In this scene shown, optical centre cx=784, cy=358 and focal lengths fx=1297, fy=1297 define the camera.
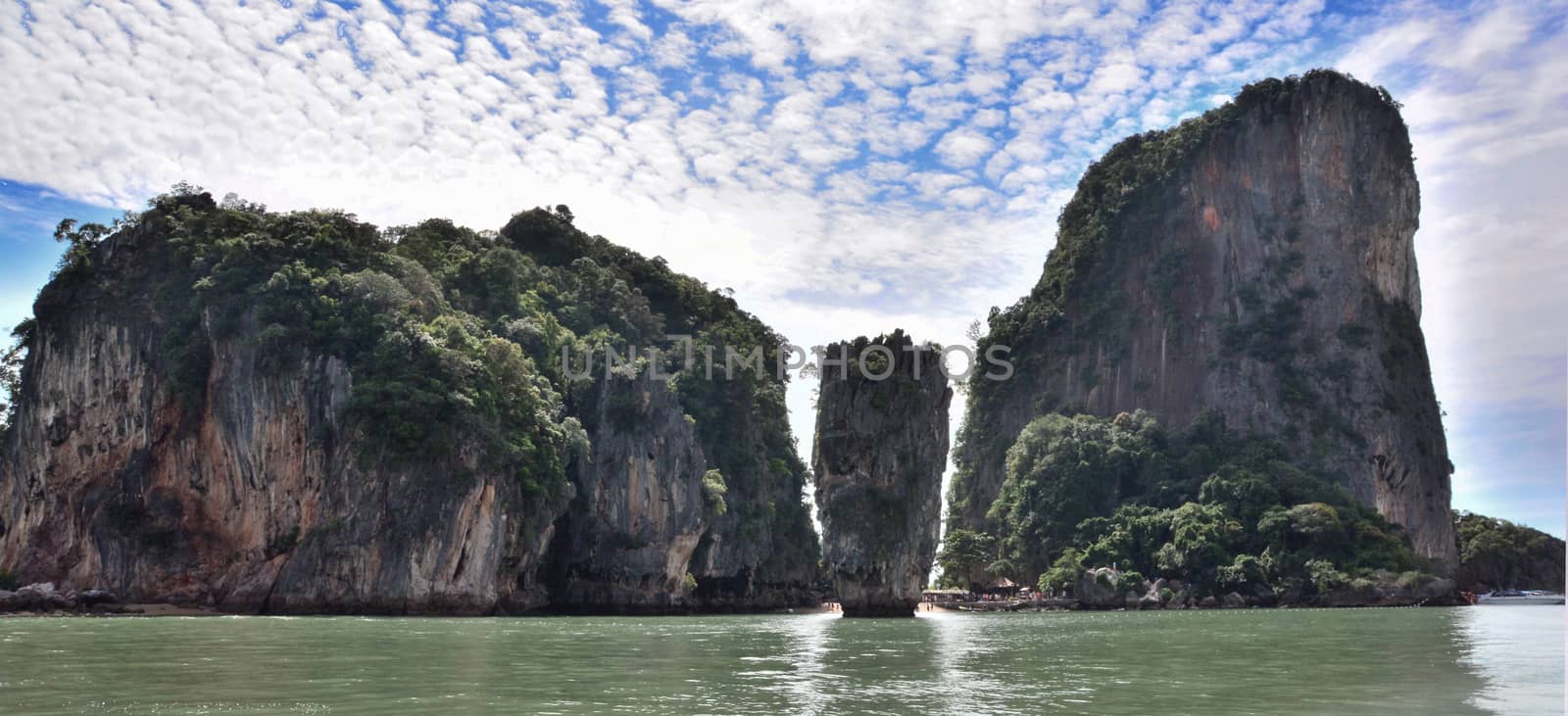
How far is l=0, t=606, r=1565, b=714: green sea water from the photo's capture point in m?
14.5

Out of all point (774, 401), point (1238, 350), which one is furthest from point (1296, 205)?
point (774, 401)

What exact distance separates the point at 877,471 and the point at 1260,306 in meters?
52.3

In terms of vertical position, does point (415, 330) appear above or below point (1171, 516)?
above

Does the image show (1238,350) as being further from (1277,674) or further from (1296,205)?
(1277,674)

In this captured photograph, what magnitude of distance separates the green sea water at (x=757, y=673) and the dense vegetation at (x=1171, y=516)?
135 ft

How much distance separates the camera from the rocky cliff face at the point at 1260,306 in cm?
8775

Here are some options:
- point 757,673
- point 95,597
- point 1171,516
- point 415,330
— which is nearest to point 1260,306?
point 1171,516

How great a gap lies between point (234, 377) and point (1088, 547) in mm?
48560

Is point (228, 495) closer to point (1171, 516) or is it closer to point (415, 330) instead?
point (415, 330)

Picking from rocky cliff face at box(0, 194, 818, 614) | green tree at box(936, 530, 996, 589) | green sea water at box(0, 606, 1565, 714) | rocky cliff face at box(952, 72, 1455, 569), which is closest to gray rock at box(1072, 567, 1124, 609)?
green tree at box(936, 530, 996, 589)

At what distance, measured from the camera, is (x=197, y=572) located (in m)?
51.5

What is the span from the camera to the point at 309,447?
51.1m

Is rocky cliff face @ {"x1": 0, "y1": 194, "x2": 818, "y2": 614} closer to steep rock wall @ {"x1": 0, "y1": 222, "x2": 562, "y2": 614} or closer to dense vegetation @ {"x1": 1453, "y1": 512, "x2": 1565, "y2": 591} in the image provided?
steep rock wall @ {"x1": 0, "y1": 222, "x2": 562, "y2": 614}

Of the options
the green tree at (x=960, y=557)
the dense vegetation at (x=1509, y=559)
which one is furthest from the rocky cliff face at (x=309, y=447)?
the dense vegetation at (x=1509, y=559)
